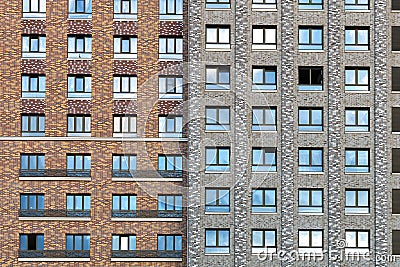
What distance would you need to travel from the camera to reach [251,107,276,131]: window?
145 ft

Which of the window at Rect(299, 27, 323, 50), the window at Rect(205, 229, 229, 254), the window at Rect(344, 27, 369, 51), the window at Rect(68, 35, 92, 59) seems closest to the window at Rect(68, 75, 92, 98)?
the window at Rect(68, 35, 92, 59)

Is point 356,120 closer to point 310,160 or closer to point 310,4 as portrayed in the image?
point 310,160

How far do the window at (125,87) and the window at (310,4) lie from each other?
35.9 feet

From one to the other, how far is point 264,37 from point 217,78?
3677mm

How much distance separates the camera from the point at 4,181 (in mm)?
44469

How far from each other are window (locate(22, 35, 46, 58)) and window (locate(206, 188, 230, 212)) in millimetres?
13059

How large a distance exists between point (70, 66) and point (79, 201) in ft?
26.5

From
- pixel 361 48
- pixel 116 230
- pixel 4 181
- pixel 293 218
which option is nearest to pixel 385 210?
pixel 293 218

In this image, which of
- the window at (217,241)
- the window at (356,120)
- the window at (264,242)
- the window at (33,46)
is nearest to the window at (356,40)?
the window at (356,120)

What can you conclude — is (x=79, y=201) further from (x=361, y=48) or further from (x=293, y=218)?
(x=361, y=48)

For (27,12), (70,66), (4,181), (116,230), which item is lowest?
(116,230)

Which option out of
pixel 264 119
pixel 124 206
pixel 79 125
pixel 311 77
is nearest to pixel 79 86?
pixel 79 125

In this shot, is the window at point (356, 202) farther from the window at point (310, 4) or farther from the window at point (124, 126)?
the window at point (124, 126)

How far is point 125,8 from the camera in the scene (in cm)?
4584
